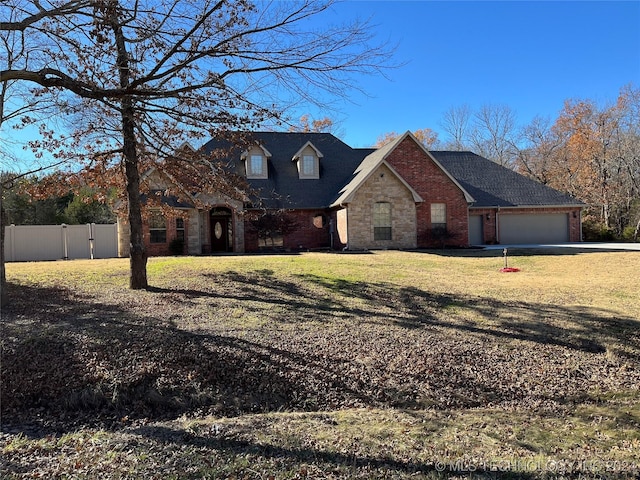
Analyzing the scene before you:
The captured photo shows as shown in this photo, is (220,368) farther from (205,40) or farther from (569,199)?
(569,199)

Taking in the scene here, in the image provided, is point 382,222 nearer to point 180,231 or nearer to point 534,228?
point 180,231

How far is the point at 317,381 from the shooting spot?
6.10m

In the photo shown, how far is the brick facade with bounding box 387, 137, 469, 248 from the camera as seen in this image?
23516 mm

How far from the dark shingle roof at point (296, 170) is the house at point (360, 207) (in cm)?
6

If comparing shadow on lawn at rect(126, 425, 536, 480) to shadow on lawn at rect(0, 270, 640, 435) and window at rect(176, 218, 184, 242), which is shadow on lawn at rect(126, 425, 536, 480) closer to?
shadow on lawn at rect(0, 270, 640, 435)

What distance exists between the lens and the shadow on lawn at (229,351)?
220 inches

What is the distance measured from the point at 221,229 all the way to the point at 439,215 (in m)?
11.3

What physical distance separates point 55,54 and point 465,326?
8.75 metres

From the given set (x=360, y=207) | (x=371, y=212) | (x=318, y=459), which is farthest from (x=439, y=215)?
(x=318, y=459)

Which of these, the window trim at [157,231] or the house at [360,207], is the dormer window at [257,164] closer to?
the house at [360,207]

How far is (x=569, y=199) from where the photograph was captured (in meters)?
27.2

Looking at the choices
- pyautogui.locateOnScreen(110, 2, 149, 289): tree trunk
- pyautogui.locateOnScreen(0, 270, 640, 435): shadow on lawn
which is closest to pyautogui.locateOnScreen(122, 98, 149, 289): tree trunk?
pyautogui.locateOnScreen(110, 2, 149, 289): tree trunk

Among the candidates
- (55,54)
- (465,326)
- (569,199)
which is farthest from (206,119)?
(569,199)

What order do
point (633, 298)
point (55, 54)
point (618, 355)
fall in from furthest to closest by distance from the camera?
1. point (633, 298)
2. point (55, 54)
3. point (618, 355)
